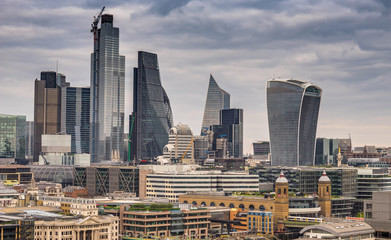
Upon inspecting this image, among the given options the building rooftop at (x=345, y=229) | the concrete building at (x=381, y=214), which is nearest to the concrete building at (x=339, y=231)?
the building rooftop at (x=345, y=229)

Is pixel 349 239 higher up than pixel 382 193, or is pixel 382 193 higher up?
pixel 382 193

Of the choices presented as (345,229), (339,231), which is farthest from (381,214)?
(339,231)

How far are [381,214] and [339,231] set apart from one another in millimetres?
12876

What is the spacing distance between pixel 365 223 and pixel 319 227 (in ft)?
47.7

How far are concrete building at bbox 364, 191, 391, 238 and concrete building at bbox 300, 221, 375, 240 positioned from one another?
5.74 ft

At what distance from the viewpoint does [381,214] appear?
623 ft

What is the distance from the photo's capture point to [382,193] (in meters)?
188

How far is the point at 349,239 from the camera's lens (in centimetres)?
18800

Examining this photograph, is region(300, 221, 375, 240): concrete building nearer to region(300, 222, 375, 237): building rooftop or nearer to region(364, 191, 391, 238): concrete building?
region(300, 222, 375, 237): building rooftop

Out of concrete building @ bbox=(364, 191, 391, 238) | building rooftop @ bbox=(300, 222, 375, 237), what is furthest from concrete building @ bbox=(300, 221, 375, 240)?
concrete building @ bbox=(364, 191, 391, 238)

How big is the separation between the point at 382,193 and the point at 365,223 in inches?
412

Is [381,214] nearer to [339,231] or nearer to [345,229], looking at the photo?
[345,229]

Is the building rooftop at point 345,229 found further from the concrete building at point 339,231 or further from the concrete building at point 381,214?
the concrete building at point 381,214

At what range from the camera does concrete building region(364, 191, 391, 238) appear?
187250mm
